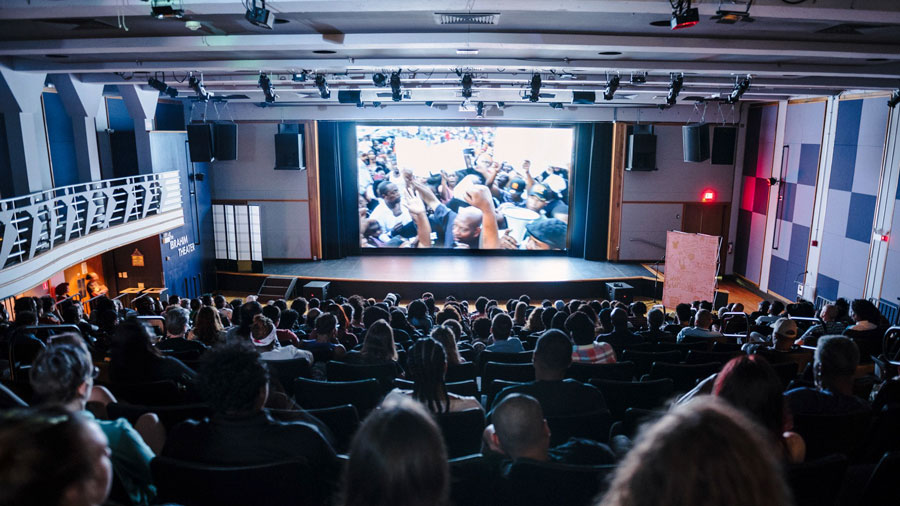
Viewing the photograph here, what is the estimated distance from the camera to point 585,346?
4.52m

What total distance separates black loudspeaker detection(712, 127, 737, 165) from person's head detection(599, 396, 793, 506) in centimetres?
1222

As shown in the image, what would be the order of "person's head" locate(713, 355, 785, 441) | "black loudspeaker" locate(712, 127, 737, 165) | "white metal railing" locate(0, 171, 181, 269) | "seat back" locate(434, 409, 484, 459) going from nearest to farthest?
"person's head" locate(713, 355, 785, 441)
"seat back" locate(434, 409, 484, 459)
"white metal railing" locate(0, 171, 181, 269)
"black loudspeaker" locate(712, 127, 737, 165)

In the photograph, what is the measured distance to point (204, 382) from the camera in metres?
2.11

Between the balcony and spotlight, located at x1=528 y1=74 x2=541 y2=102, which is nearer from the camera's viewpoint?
the balcony

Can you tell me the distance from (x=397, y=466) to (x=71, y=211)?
29.0 ft

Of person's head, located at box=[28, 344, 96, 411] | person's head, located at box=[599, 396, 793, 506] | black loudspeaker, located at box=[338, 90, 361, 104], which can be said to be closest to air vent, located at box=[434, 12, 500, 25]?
person's head, located at box=[28, 344, 96, 411]

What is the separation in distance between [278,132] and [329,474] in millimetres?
13480

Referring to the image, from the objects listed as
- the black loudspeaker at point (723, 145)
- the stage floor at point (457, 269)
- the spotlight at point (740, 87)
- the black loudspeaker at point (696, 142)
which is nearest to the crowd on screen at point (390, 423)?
the spotlight at point (740, 87)

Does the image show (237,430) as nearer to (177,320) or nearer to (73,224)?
(177,320)

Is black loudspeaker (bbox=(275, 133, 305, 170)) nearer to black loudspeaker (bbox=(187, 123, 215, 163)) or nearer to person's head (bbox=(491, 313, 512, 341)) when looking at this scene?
black loudspeaker (bbox=(187, 123, 215, 163))

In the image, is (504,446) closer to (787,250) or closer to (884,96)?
(884,96)

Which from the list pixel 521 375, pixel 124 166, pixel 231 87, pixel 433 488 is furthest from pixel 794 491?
pixel 124 166

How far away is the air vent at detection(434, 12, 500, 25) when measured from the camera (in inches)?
208

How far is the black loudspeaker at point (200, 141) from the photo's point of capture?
11984 mm
